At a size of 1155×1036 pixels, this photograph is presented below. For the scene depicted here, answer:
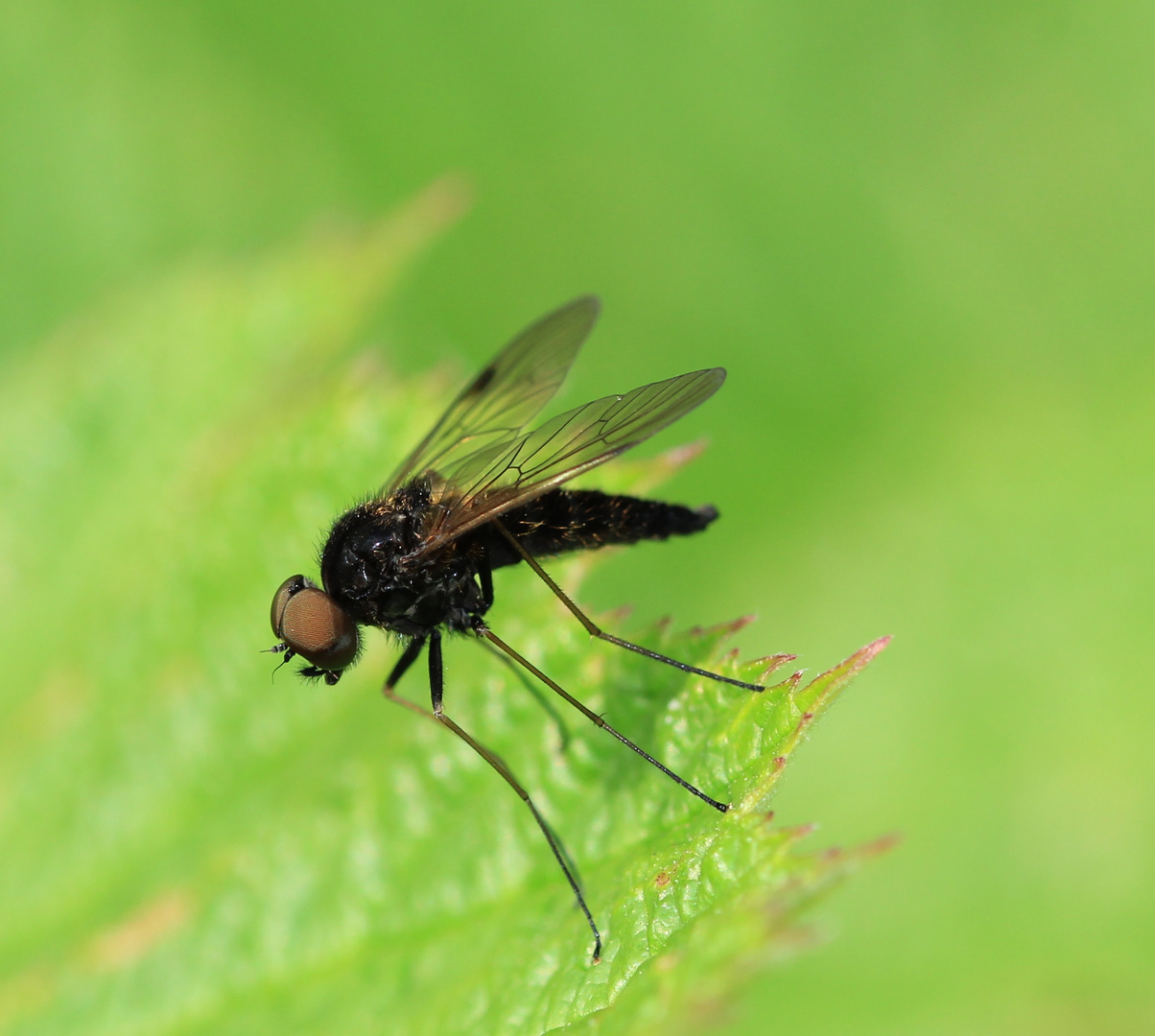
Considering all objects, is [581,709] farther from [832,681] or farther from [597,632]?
[832,681]

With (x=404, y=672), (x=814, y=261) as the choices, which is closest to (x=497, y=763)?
(x=404, y=672)

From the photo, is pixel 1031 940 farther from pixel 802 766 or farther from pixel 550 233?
pixel 550 233

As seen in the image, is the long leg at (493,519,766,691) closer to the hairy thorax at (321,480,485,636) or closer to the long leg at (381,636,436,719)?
the hairy thorax at (321,480,485,636)

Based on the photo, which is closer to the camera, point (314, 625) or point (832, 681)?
point (832, 681)

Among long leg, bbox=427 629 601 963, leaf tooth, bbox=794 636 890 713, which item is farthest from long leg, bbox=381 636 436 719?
leaf tooth, bbox=794 636 890 713

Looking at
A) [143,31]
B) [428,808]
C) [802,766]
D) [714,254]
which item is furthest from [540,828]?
[143,31]

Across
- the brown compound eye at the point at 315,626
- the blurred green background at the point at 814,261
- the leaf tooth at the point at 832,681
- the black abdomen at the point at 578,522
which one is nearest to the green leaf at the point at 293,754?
the leaf tooth at the point at 832,681
